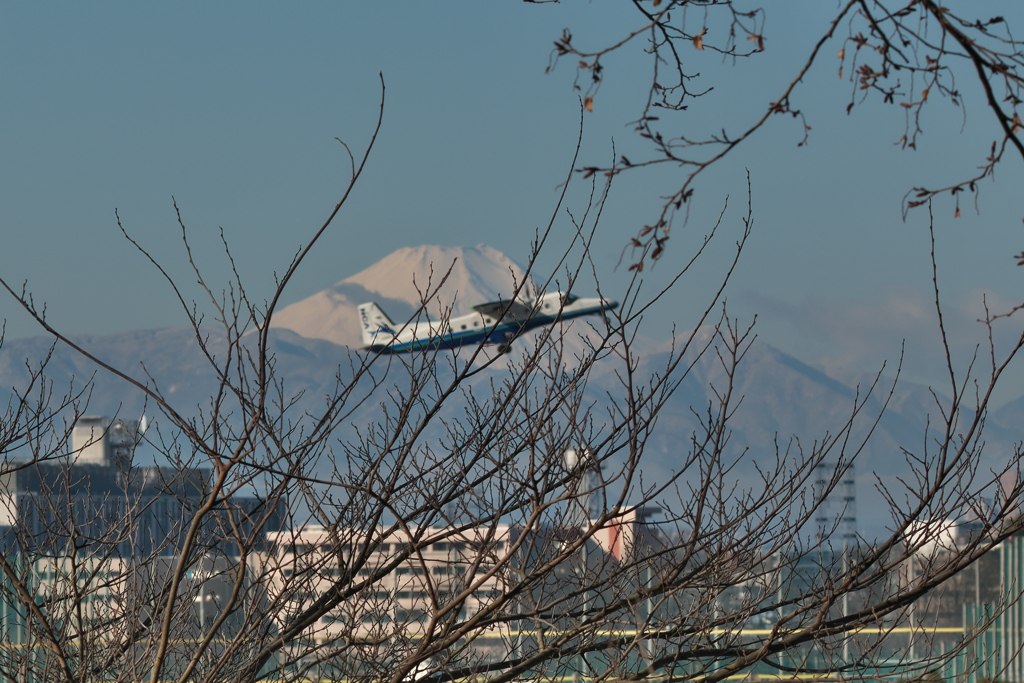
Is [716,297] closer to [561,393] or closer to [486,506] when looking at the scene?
[561,393]

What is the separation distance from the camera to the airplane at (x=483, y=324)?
665cm

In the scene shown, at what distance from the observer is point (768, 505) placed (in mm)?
8547

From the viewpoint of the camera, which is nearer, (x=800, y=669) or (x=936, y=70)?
(x=936, y=70)

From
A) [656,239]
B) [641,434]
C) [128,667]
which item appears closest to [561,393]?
[641,434]

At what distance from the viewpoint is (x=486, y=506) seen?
7809 millimetres

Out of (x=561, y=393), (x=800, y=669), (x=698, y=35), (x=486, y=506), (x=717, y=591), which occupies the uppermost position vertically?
(x=698, y=35)

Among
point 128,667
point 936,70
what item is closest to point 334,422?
point 128,667

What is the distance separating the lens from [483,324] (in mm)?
19984

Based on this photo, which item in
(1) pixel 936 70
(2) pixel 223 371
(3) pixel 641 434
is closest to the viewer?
(1) pixel 936 70

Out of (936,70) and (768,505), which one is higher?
(936,70)

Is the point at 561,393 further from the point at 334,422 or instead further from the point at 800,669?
the point at 800,669

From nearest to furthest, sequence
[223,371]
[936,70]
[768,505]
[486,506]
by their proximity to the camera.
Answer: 1. [936,70]
2. [223,371]
3. [486,506]
4. [768,505]

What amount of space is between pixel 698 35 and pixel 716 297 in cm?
188

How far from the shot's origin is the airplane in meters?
6.65
